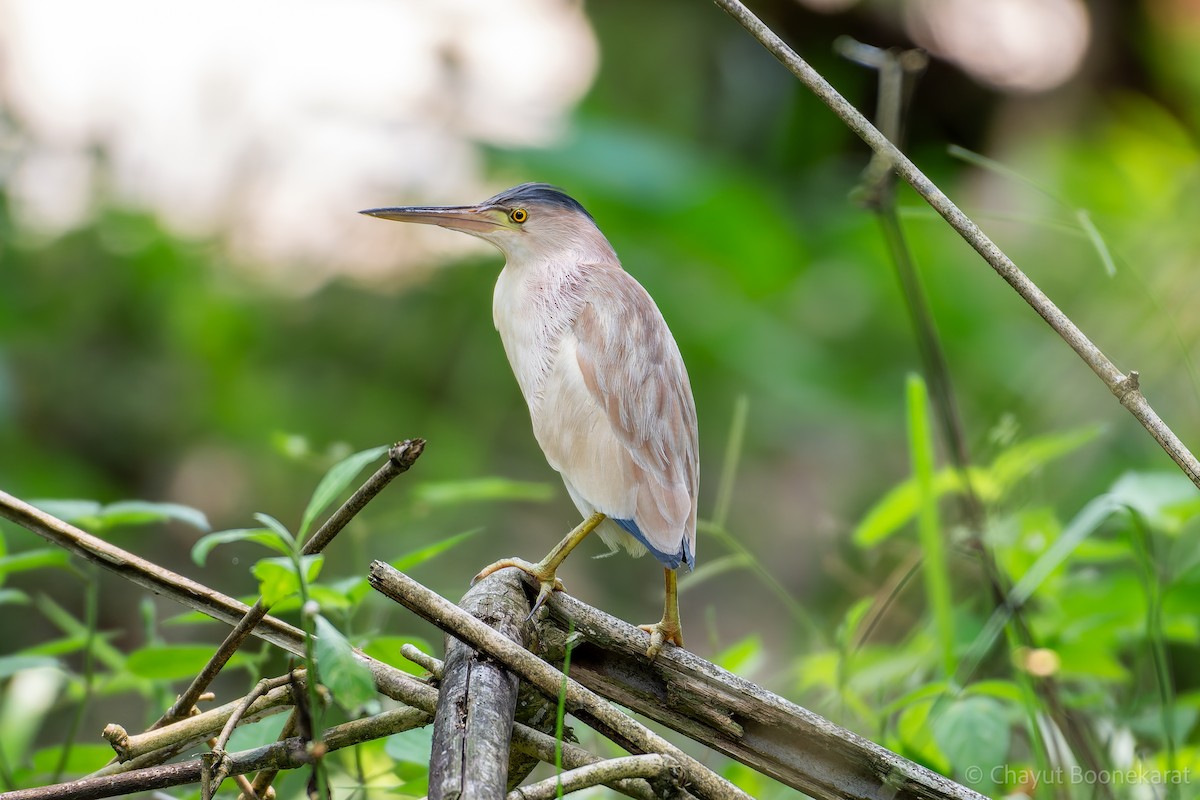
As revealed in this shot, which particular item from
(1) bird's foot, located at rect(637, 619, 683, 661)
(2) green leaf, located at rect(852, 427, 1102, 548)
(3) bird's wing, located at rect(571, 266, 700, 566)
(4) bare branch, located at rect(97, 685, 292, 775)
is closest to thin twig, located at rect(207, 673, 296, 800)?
(4) bare branch, located at rect(97, 685, 292, 775)

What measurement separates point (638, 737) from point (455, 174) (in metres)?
4.29

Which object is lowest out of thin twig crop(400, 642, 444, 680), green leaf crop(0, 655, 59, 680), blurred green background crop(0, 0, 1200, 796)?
thin twig crop(400, 642, 444, 680)

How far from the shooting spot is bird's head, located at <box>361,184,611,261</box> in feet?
5.66

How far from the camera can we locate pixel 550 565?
129 centimetres

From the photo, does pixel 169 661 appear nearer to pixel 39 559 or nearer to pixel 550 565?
pixel 39 559

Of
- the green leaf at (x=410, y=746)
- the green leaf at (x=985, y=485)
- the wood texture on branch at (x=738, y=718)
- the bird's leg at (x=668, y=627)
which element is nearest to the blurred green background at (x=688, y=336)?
the green leaf at (x=985, y=485)

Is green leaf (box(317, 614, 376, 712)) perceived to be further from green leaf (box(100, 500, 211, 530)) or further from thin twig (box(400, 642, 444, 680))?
green leaf (box(100, 500, 211, 530))

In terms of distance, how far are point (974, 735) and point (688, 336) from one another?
3.15m

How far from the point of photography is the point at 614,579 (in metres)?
4.02

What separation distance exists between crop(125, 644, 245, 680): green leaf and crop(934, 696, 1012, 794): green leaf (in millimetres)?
808

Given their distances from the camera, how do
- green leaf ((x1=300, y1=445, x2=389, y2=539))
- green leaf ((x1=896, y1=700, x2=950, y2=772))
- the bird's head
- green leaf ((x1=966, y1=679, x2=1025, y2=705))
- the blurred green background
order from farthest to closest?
the blurred green background, the bird's head, green leaf ((x1=896, y1=700, x2=950, y2=772)), green leaf ((x1=966, y1=679, x2=1025, y2=705)), green leaf ((x1=300, y1=445, x2=389, y2=539))

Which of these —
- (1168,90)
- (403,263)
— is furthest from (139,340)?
(1168,90)

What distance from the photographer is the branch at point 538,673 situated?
928mm

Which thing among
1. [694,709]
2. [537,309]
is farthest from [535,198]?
[694,709]
